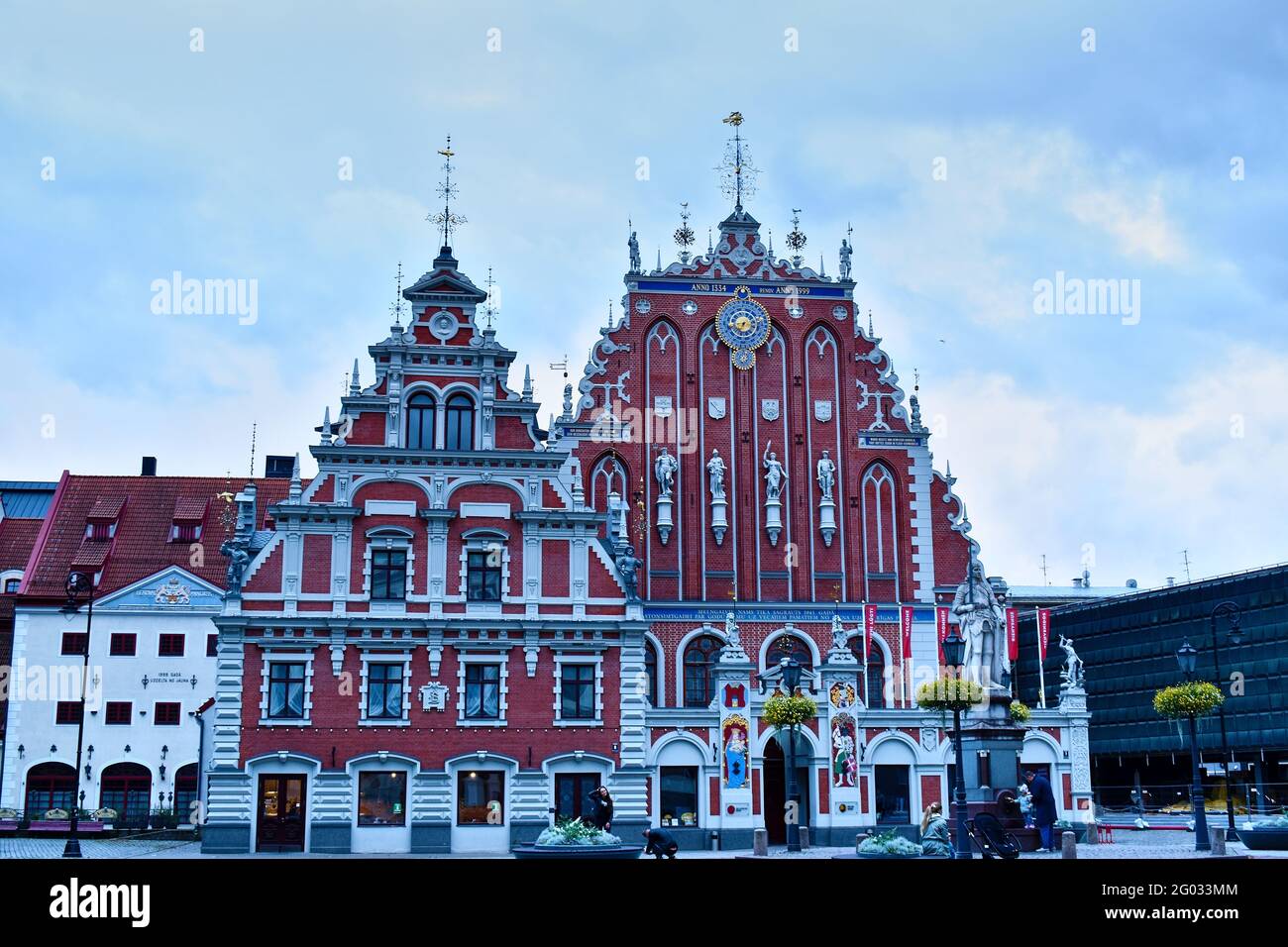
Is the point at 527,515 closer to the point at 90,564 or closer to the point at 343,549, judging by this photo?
the point at 343,549

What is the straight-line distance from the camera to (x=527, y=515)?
41.2 meters

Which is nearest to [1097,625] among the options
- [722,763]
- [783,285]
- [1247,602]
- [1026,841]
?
[1247,602]

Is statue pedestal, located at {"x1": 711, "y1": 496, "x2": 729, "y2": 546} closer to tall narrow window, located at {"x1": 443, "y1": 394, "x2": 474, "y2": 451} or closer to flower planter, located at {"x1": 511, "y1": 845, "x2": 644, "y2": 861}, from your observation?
tall narrow window, located at {"x1": 443, "y1": 394, "x2": 474, "y2": 451}

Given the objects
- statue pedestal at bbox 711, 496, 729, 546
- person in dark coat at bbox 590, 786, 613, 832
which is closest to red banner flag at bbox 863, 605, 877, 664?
statue pedestal at bbox 711, 496, 729, 546

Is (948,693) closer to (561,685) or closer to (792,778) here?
(792,778)

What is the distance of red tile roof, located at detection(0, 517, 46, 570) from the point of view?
6091 cm

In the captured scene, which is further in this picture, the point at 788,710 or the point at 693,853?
the point at 693,853

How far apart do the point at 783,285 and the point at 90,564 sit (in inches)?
1269

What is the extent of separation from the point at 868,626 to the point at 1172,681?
38759 mm

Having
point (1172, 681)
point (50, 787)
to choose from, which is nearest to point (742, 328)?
point (50, 787)

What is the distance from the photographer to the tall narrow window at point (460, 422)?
4191 centimetres

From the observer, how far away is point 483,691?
133 feet

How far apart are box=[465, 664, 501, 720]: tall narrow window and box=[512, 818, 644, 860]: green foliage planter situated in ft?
52.2

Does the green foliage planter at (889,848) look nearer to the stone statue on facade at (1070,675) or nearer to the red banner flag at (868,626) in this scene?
the stone statue on facade at (1070,675)
